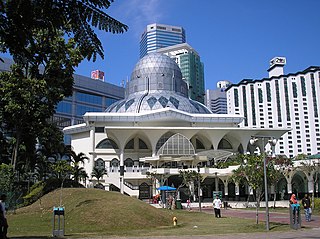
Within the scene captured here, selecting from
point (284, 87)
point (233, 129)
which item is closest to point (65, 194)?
point (233, 129)

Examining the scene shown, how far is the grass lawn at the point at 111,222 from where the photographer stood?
1689 centimetres

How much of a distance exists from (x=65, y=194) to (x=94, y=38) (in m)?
22.9

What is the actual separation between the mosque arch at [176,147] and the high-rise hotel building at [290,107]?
233 ft

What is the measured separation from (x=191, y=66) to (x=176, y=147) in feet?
371

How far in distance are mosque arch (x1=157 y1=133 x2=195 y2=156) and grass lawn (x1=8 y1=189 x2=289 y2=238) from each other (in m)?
31.5

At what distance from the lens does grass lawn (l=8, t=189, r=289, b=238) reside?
16891 millimetres

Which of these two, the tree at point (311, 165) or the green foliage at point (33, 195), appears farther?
the tree at point (311, 165)

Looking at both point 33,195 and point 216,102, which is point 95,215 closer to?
point 33,195

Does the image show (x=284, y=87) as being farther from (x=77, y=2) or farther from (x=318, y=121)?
(x=77, y=2)

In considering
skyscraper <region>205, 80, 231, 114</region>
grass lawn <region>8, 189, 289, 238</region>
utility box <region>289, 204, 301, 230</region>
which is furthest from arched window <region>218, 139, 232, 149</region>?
skyscraper <region>205, 80, 231, 114</region>

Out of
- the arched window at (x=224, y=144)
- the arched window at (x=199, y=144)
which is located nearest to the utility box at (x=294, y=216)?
the arched window at (x=199, y=144)

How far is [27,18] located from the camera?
616 centimetres

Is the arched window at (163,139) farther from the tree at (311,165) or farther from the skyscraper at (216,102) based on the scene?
the skyscraper at (216,102)

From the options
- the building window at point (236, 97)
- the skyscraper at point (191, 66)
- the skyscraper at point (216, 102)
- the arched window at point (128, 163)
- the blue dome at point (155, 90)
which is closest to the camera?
the arched window at point (128, 163)
